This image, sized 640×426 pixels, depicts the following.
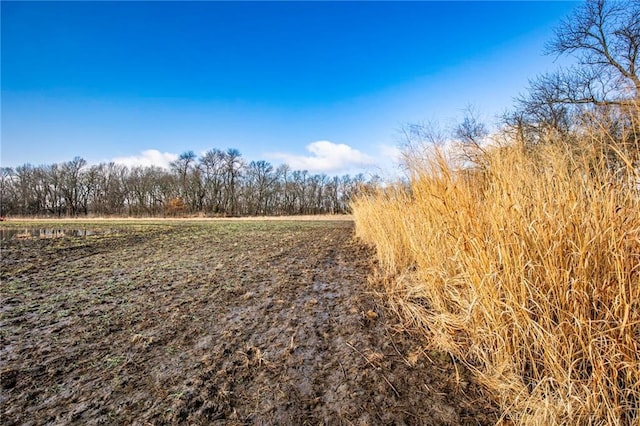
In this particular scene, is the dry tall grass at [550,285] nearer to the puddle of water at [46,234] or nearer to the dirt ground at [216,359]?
the dirt ground at [216,359]

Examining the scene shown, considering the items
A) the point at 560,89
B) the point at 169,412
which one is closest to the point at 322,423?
the point at 169,412

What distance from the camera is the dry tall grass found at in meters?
1.18

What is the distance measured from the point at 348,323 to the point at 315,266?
254 centimetres

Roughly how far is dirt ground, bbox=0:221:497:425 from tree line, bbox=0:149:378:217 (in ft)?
133

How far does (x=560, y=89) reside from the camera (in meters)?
12.1

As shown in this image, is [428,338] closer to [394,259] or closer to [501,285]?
[501,285]

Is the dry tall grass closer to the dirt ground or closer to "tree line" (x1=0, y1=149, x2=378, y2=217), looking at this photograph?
the dirt ground

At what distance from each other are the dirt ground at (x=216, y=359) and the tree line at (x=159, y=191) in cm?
4039

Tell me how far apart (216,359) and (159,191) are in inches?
2012

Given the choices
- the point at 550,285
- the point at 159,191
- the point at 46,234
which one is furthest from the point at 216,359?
the point at 159,191

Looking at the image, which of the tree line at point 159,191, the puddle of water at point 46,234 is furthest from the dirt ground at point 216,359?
the tree line at point 159,191

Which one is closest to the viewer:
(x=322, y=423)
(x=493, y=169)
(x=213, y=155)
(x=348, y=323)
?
(x=322, y=423)

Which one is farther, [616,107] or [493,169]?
[493,169]

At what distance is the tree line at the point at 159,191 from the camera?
44.1 meters
